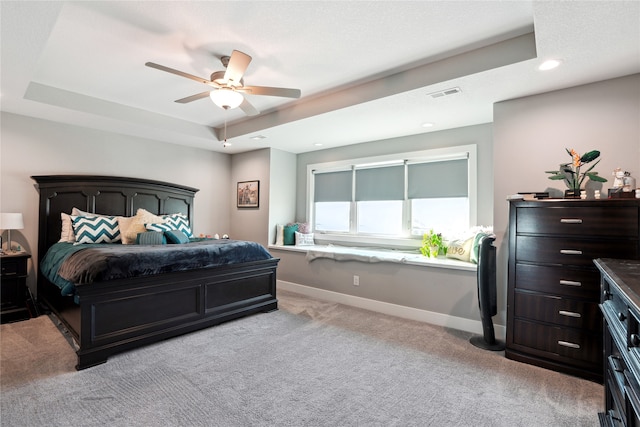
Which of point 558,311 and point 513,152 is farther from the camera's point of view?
point 513,152

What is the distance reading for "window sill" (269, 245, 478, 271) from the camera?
343cm

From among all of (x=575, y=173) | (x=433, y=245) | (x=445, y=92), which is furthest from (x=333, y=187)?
(x=575, y=173)

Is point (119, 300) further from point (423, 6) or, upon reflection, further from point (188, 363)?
point (423, 6)

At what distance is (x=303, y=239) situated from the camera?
5.12 meters

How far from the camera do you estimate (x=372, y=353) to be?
106 inches

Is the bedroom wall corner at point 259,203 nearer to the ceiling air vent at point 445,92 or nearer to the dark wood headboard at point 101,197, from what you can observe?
the dark wood headboard at point 101,197

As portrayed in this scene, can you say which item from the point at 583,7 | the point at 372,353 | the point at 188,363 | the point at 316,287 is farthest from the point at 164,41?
the point at 316,287

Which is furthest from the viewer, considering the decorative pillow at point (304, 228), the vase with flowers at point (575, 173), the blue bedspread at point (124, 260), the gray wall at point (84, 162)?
the decorative pillow at point (304, 228)

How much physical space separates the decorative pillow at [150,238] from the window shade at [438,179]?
329 centimetres

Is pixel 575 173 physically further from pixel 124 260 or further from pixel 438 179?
pixel 124 260

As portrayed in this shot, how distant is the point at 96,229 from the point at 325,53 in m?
3.40

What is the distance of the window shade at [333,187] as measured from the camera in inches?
200

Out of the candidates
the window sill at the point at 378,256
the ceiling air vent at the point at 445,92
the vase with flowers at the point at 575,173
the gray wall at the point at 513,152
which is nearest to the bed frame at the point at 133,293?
the window sill at the point at 378,256

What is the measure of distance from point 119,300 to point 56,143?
2673mm
